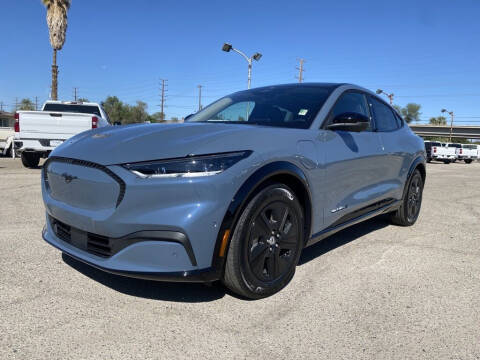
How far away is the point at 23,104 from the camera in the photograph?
82688 millimetres

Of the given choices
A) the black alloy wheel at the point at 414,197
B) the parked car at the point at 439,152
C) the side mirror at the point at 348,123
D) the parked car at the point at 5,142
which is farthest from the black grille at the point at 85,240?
the parked car at the point at 439,152

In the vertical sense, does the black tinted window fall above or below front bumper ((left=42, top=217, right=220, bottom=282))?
above

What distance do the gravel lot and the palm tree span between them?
2291 centimetres

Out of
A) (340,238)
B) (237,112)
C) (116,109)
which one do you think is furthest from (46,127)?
(116,109)

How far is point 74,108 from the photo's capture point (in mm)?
11633

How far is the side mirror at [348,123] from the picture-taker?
3.12m

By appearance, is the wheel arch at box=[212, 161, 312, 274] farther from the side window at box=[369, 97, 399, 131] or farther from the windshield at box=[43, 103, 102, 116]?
the windshield at box=[43, 103, 102, 116]

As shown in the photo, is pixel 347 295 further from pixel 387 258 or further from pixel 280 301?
pixel 387 258

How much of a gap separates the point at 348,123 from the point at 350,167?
393mm

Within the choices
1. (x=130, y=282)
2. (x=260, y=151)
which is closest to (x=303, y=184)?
(x=260, y=151)

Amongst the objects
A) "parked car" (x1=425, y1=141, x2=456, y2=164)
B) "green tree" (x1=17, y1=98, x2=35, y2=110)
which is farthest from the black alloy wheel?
"green tree" (x1=17, y1=98, x2=35, y2=110)

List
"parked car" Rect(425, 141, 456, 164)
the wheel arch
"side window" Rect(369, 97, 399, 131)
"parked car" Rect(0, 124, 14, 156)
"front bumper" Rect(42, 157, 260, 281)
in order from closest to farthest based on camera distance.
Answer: "front bumper" Rect(42, 157, 260, 281), the wheel arch, "side window" Rect(369, 97, 399, 131), "parked car" Rect(0, 124, 14, 156), "parked car" Rect(425, 141, 456, 164)

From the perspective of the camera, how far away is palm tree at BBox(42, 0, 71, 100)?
75.1ft

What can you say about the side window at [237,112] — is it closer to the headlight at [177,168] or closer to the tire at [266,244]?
the tire at [266,244]
